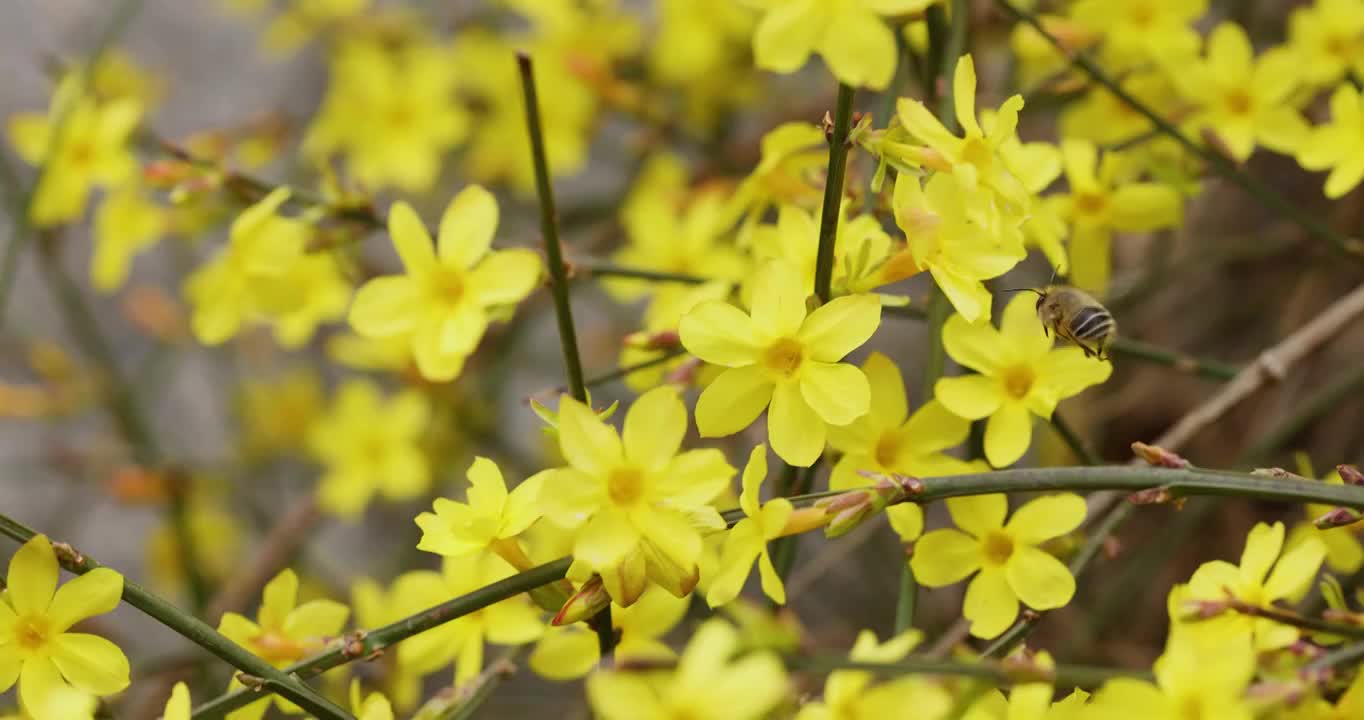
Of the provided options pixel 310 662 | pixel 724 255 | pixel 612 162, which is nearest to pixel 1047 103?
pixel 724 255

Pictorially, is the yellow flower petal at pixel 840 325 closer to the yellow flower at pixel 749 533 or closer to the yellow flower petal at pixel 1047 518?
the yellow flower at pixel 749 533

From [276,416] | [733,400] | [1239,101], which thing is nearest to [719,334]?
[733,400]

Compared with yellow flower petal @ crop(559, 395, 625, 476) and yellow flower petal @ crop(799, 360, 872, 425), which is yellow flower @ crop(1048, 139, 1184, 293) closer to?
yellow flower petal @ crop(799, 360, 872, 425)

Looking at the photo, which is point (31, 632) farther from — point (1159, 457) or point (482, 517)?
point (1159, 457)

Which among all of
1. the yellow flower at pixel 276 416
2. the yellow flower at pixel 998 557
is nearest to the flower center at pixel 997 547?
the yellow flower at pixel 998 557

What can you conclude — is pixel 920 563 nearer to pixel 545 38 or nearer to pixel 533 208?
pixel 545 38

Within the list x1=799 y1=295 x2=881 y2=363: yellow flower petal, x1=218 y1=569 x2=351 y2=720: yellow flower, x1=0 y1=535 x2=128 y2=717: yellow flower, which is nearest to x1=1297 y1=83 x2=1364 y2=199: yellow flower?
x1=799 y1=295 x2=881 y2=363: yellow flower petal
